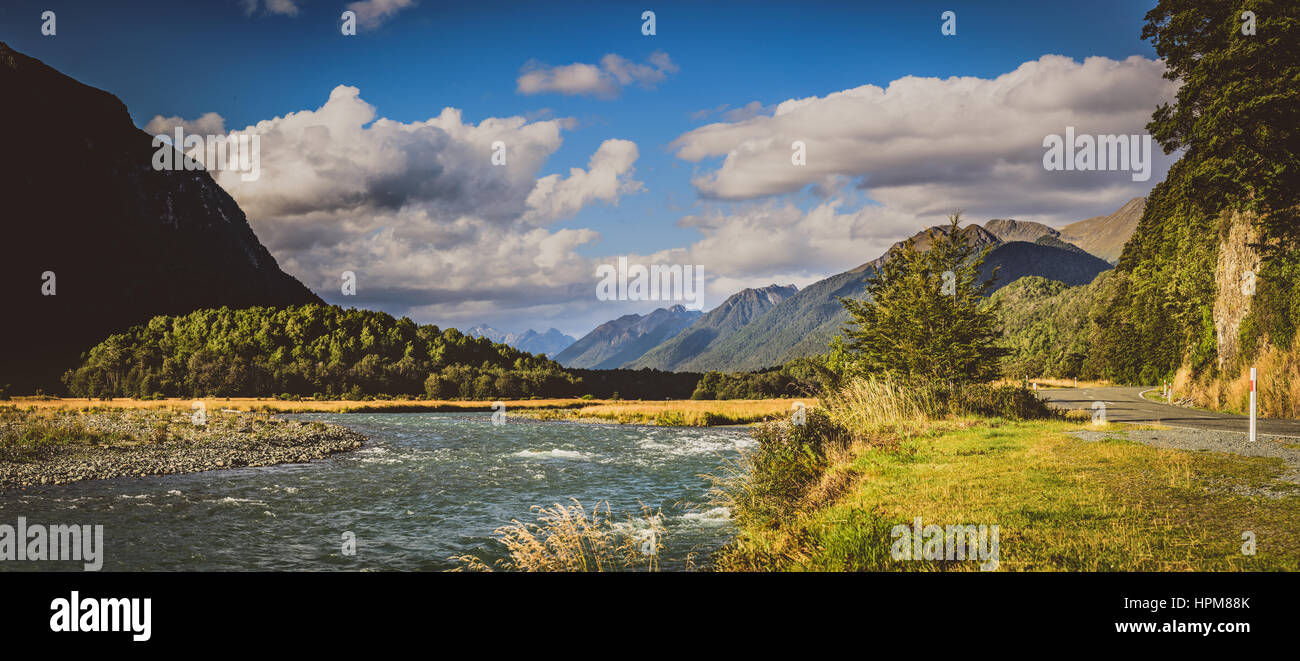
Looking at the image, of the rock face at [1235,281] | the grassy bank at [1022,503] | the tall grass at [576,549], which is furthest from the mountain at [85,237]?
the rock face at [1235,281]

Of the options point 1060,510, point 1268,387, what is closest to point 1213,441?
point 1060,510

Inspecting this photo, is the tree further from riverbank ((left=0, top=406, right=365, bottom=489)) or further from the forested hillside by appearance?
the forested hillside

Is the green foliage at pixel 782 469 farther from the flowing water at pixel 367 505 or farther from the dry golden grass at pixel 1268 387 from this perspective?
the dry golden grass at pixel 1268 387

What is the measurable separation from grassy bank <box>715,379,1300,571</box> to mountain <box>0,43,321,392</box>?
125 metres

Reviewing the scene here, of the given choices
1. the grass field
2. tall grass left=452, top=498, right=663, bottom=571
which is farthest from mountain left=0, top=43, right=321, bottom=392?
the grass field

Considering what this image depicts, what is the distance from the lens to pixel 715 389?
12488cm

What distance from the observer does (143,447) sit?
34.9 meters

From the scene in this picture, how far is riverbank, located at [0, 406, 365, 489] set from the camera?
27.0 meters

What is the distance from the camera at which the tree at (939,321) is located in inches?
1206

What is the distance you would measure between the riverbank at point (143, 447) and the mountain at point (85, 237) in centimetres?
8043
